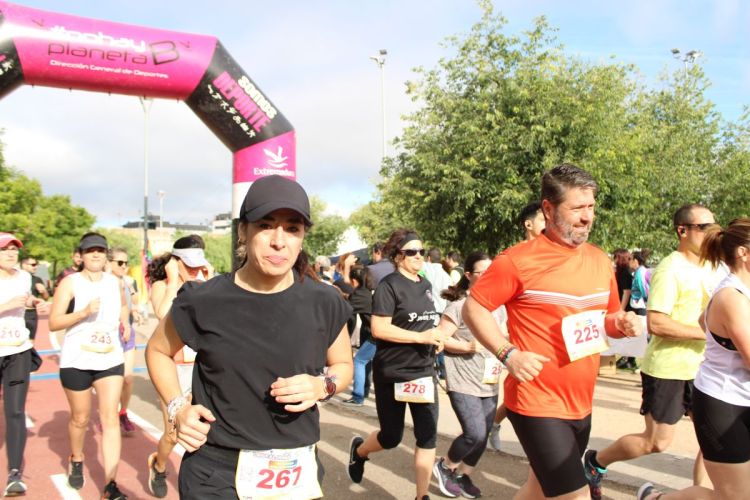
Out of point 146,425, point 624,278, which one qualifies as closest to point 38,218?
point 146,425

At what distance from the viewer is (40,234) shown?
139 feet

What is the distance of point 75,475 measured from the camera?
550cm

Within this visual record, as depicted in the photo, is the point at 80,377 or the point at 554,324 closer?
the point at 554,324

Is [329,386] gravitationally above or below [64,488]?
above

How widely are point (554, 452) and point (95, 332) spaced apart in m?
3.86

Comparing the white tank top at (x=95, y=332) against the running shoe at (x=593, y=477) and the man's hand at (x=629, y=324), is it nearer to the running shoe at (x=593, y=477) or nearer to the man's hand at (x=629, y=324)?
the running shoe at (x=593, y=477)

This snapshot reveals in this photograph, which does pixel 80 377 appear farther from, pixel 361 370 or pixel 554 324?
pixel 361 370

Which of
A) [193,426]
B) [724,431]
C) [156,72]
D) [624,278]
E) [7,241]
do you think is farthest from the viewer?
[624,278]

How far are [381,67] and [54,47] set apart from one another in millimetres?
34965

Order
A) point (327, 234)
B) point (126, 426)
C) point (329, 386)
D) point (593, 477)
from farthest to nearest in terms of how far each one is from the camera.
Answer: point (327, 234), point (126, 426), point (593, 477), point (329, 386)

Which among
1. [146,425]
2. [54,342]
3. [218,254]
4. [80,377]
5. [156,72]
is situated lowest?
[218,254]

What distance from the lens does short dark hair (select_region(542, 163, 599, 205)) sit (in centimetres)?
338

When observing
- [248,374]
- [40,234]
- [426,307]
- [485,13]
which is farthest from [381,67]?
[248,374]

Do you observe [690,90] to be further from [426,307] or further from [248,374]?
[248,374]
